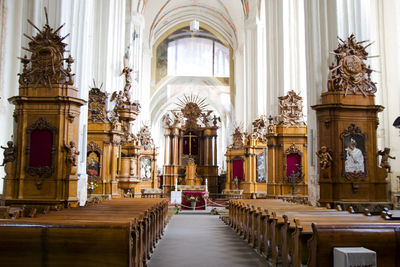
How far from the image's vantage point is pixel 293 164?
531 inches

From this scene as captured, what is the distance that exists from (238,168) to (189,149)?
6.86 m

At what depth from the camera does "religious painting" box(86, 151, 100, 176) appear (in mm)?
12352

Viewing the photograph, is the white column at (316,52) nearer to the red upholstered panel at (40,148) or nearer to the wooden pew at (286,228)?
the wooden pew at (286,228)

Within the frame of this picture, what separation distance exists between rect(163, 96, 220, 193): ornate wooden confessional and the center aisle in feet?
56.6

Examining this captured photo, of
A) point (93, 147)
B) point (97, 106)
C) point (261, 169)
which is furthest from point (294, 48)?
point (93, 147)

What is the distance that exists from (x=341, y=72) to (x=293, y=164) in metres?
5.87

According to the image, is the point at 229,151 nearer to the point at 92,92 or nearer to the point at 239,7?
the point at 239,7

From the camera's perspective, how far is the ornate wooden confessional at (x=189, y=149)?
28.2m

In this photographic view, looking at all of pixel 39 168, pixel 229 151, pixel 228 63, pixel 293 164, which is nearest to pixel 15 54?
pixel 39 168

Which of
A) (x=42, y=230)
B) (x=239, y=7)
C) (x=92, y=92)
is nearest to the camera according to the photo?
(x=42, y=230)

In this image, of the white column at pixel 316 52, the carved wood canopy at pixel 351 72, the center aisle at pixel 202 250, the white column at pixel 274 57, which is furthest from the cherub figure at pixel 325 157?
the white column at pixel 274 57

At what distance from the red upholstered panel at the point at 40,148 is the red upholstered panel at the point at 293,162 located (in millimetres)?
8152

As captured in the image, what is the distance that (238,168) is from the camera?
23625mm

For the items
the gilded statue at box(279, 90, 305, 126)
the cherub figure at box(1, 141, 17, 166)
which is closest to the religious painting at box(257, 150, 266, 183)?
the gilded statue at box(279, 90, 305, 126)
